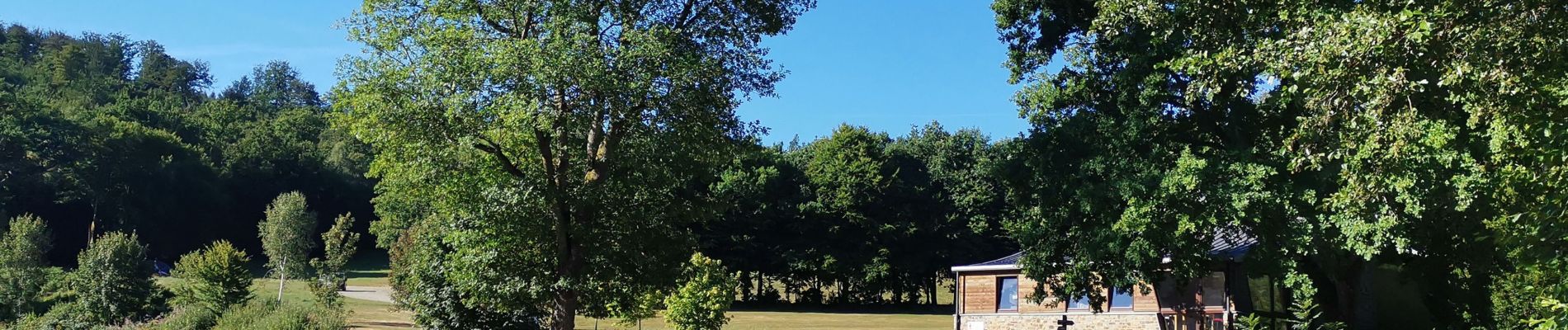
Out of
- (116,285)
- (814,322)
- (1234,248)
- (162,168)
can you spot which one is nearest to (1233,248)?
(1234,248)

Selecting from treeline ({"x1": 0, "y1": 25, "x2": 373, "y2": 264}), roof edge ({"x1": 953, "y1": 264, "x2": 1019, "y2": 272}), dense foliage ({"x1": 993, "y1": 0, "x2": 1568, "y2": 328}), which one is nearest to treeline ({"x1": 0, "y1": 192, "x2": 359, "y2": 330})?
roof edge ({"x1": 953, "y1": 264, "x2": 1019, "y2": 272})

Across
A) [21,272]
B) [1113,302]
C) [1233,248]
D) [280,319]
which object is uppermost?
[1233,248]

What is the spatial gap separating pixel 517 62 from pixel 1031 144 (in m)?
9.77

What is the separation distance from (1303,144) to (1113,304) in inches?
540

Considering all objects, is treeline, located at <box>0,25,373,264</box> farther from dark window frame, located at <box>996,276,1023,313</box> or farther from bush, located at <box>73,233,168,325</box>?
dark window frame, located at <box>996,276,1023,313</box>

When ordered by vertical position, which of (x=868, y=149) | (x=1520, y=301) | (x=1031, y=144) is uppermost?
(x=868, y=149)

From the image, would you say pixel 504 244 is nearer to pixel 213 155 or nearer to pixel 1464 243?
pixel 1464 243

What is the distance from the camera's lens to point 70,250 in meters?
75.2

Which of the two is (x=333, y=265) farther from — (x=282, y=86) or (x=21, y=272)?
(x=282, y=86)

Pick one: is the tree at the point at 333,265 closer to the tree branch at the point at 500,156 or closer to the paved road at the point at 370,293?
the paved road at the point at 370,293

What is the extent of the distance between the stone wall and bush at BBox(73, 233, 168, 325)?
23.8 metres

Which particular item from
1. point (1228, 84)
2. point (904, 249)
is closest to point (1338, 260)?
point (1228, 84)

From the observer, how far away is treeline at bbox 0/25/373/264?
7144 centimetres

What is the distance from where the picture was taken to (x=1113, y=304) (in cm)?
2825
